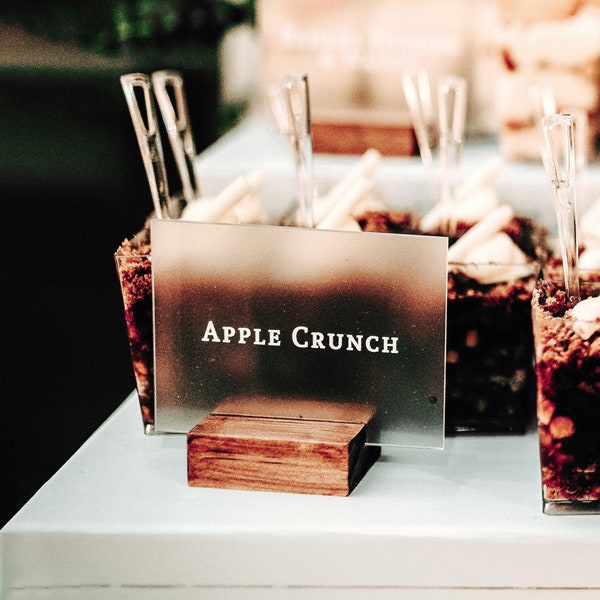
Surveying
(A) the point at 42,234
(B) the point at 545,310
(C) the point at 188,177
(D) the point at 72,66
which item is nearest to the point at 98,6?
(D) the point at 72,66

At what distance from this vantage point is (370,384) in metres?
0.84

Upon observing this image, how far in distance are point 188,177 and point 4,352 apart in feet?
1.17

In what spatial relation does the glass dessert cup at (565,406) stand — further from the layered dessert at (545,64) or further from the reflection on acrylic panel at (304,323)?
the layered dessert at (545,64)

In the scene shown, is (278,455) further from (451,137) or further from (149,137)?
(451,137)

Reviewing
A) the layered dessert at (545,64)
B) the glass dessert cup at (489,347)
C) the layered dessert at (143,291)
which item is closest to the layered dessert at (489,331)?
the glass dessert cup at (489,347)

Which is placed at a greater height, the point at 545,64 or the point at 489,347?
the point at 545,64

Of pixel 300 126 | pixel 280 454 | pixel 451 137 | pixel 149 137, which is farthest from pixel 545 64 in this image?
pixel 280 454

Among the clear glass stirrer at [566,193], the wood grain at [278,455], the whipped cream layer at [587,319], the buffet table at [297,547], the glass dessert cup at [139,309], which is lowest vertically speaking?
the buffet table at [297,547]

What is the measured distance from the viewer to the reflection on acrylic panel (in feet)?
2.66

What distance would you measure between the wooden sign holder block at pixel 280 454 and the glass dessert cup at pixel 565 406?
166 millimetres

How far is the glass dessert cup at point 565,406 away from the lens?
2.41 feet

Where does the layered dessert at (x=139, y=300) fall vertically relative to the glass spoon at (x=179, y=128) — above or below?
below

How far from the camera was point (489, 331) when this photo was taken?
2.96 feet

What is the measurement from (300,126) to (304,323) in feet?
0.68
